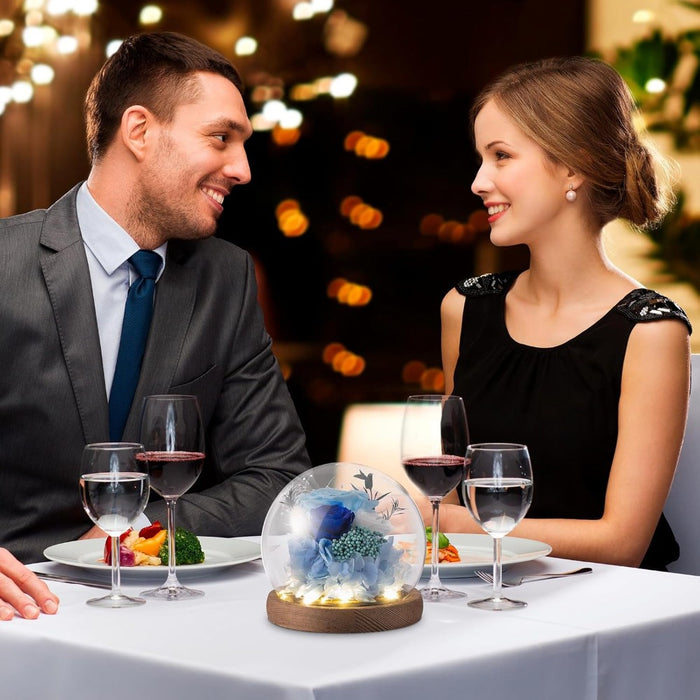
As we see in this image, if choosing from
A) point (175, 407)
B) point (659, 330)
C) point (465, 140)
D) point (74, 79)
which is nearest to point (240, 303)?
point (659, 330)

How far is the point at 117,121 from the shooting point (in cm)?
241

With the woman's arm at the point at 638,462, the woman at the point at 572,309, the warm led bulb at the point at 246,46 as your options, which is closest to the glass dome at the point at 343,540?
the woman's arm at the point at 638,462

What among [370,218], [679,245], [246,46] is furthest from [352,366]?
[679,245]

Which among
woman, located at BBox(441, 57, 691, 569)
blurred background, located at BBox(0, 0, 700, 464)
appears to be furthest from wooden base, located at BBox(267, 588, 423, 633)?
blurred background, located at BBox(0, 0, 700, 464)

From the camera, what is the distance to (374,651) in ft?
3.61

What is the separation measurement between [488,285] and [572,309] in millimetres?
265

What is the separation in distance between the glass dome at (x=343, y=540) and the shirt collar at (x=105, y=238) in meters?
1.13

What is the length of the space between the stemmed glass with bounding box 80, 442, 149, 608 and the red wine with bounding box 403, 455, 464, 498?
330mm

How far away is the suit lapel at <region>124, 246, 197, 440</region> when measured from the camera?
2.21 m

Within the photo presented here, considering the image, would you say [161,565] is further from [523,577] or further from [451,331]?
[451,331]

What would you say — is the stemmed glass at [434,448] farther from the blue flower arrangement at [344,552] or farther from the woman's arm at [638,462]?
the woman's arm at [638,462]

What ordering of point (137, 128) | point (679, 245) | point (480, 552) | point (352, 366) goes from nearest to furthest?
point (480, 552) < point (137, 128) < point (679, 245) < point (352, 366)

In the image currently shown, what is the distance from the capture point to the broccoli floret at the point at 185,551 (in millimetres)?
1485

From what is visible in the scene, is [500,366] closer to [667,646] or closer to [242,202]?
[667,646]
